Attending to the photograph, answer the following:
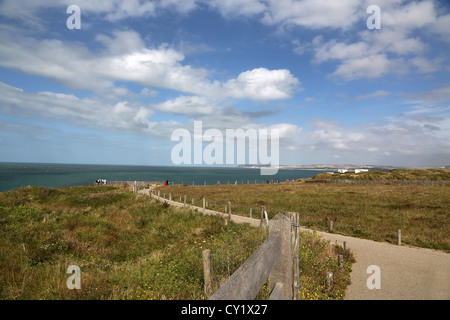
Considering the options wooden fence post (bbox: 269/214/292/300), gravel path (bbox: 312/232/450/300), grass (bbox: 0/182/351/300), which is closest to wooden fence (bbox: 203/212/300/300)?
wooden fence post (bbox: 269/214/292/300)

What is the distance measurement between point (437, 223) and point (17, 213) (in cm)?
2925

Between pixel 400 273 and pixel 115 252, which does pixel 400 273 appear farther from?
pixel 115 252

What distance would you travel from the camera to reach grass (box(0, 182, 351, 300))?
20.7ft

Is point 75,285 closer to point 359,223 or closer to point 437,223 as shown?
point 359,223

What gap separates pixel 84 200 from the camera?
89.7 feet

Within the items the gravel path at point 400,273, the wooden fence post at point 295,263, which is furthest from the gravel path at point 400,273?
the wooden fence post at point 295,263

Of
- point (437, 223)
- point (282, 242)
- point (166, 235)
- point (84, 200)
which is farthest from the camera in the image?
point (84, 200)

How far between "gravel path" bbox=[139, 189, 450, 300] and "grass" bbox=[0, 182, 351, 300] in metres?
0.74

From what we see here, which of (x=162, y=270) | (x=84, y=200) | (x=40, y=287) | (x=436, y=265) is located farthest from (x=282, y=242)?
(x=84, y=200)

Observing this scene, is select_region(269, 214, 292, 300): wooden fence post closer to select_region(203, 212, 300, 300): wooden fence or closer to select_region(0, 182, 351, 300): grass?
select_region(203, 212, 300, 300): wooden fence

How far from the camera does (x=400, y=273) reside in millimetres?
8844

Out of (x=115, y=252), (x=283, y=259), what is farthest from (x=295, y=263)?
(x=115, y=252)

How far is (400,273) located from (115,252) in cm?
1155

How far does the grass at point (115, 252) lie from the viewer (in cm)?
631
